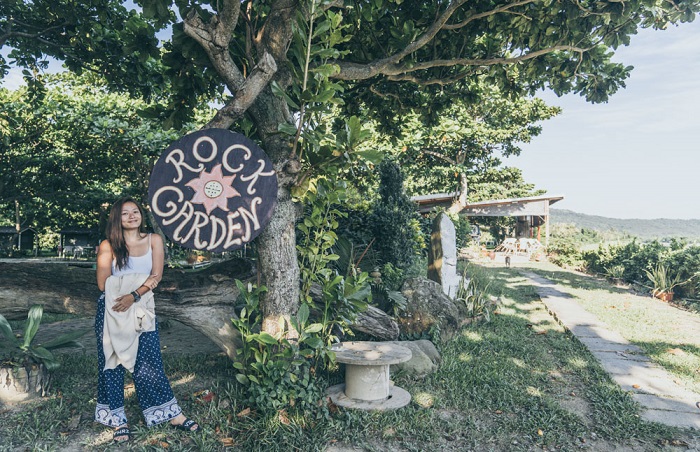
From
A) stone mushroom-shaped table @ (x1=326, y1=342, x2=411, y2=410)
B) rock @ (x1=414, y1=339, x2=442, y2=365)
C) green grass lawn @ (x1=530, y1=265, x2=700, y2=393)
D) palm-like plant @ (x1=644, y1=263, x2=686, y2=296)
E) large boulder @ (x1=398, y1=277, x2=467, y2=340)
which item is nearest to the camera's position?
stone mushroom-shaped table @ (x1=326, y1=342, x2=411, y2=410)

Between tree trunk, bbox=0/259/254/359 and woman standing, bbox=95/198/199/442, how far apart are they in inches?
33.1

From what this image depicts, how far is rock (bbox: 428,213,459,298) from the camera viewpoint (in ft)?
26.9

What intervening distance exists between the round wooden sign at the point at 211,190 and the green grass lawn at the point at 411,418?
5.02 ft

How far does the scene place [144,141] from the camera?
1104cm

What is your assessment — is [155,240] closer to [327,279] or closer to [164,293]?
[164,293]

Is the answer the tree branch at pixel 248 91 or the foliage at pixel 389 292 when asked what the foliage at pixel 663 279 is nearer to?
the foliage at pixel 389 292

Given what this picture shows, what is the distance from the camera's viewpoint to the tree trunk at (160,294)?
4516mm

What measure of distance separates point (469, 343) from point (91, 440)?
4.81 meters

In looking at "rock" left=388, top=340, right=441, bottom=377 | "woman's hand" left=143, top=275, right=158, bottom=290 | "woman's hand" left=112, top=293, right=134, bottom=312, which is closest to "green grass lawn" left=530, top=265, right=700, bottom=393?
"rock" left=388, top=340, right=441, bottom=377

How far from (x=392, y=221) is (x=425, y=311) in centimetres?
218

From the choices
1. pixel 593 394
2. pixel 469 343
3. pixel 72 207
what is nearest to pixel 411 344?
pixel 469 343

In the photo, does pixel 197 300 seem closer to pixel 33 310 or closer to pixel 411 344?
pixel 33 310

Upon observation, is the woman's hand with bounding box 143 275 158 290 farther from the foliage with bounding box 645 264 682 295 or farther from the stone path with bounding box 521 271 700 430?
the foliage with bounding box 645 264 682 295

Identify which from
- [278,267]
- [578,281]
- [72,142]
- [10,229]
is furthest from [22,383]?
[10,229]
